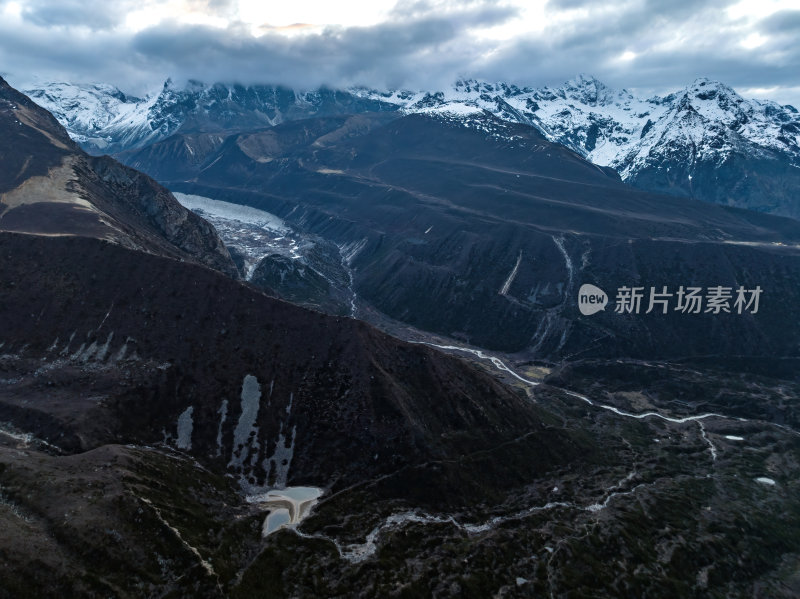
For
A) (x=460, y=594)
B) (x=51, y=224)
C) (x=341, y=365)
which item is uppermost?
(x=51, y=224)

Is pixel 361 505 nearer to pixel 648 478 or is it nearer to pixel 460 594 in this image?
pixel 460 594

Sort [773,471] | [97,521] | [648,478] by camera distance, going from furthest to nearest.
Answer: [773,471], [648,478], [97,521]

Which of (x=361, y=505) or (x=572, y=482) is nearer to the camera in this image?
(x=361, y=505)

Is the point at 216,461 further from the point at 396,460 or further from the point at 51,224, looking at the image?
the point at 51,224

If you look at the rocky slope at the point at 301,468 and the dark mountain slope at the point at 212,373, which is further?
the dark mountain slope at the point at 212,373

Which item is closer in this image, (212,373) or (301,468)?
(301,468)

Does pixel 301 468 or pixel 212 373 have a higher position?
pixel 212 373

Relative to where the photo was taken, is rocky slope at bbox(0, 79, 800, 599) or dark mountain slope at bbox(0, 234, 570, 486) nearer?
rocky slope at bbox(0, 79, 800, 599)

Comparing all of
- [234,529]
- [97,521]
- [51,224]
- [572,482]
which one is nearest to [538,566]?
[572,482]

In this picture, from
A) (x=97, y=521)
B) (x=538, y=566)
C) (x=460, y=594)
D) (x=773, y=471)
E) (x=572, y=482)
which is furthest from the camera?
(x=773, y=471)

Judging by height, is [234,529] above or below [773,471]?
below
